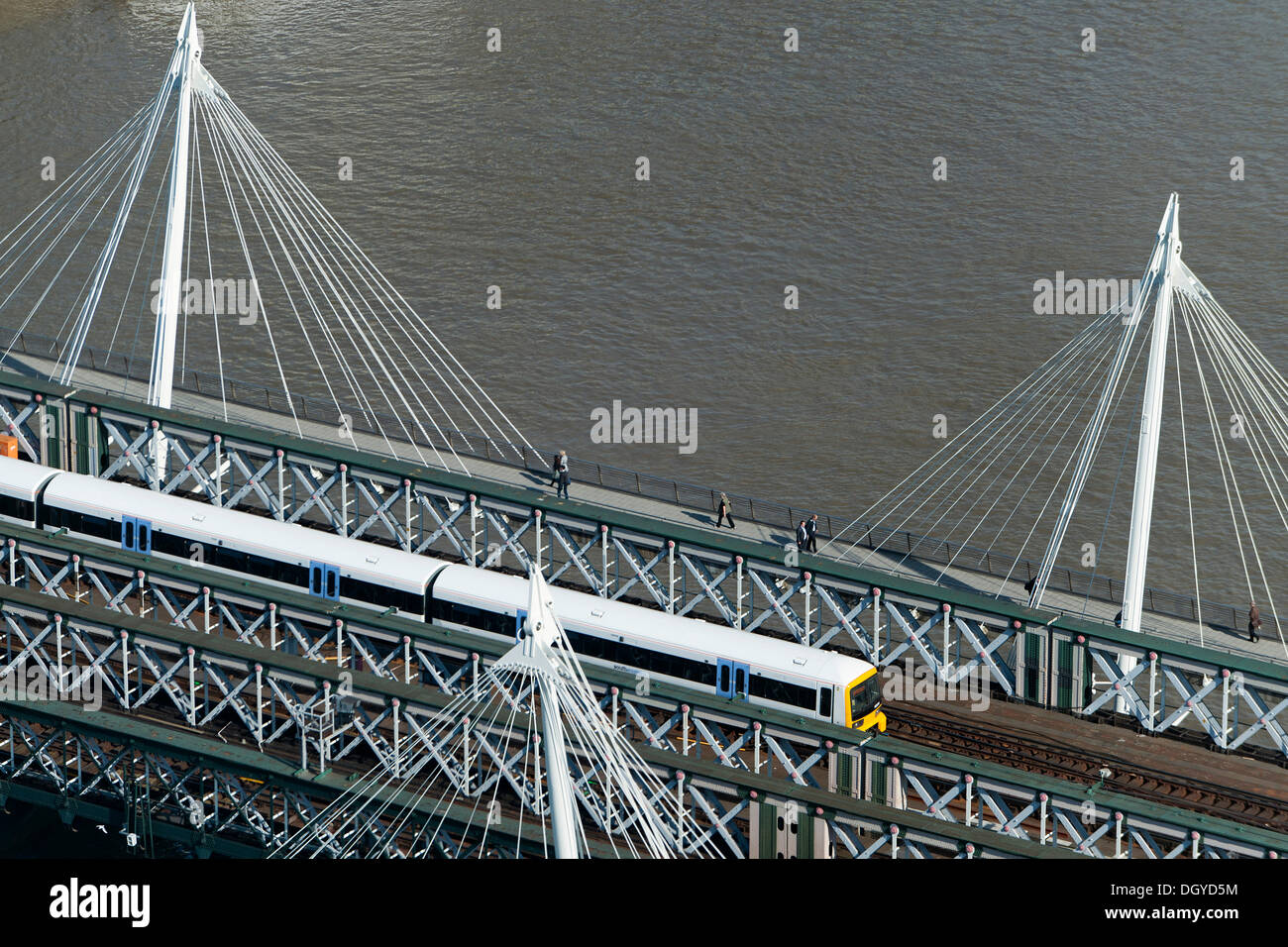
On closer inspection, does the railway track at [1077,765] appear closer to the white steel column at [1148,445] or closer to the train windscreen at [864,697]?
the train windscreen at [864,697]

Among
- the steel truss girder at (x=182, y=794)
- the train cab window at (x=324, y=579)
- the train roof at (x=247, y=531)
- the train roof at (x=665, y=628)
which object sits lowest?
the steel truss girder at (x=182, y=794)

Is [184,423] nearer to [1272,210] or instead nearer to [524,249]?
[524,249]

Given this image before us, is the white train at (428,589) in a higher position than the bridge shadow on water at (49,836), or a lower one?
higher

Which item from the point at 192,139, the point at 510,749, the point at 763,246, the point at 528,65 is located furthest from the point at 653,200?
the point at 510,749

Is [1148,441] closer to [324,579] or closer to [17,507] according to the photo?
[324,579]
